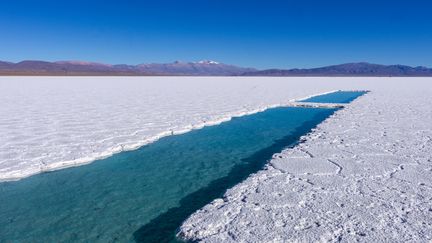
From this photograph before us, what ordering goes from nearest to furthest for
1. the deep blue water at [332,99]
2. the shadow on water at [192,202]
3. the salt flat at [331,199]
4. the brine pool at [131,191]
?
the salt flat at [331,199]
the shadow on water at [192,202]
the brine pool at [131,191]
the deep blue water at [332,99]

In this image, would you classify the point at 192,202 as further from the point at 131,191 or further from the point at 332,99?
the point at 332,99

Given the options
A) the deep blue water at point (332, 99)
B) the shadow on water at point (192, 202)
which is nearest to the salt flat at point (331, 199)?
the shadow on water at point (192, 202)

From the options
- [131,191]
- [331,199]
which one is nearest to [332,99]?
[331,199]

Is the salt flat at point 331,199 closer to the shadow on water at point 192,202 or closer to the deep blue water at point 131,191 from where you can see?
the shadow on water at point 192,202

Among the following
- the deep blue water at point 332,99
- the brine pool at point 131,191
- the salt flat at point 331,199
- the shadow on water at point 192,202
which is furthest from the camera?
the deep blue water at point 332,99

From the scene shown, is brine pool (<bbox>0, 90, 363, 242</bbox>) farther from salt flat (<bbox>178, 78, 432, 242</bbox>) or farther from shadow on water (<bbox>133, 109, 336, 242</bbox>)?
salt flat (<bbox>178, 78, 432, 242</bbox>)

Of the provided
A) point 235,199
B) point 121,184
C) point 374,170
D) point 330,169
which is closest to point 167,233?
point 235,199
